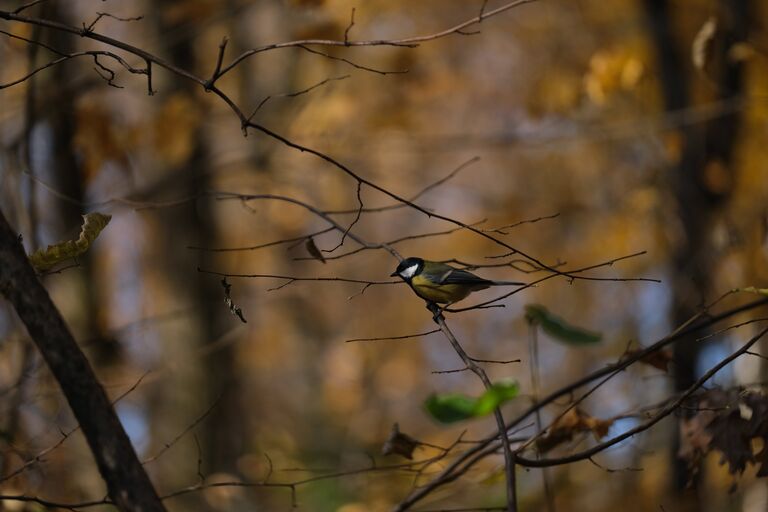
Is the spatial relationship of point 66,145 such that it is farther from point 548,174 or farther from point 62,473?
point 548,174

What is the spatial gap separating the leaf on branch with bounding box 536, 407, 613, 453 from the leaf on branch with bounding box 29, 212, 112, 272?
1463 mm

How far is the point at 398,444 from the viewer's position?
2.44 meters

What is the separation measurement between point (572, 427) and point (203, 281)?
164 inches

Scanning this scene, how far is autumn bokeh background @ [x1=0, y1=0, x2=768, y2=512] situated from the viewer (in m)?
4.52

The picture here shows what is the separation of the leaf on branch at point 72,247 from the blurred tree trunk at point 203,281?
379 cm

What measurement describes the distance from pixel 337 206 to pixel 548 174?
2907mm

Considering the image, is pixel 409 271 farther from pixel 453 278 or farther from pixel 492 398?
pixel 492 398

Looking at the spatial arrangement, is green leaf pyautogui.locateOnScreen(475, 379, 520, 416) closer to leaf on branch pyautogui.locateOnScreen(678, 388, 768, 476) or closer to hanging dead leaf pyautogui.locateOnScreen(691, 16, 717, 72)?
leaf on branch pyautogui.locateOnScreen(678, 388, 768, 476)

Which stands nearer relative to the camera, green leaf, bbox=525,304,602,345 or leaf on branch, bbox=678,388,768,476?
leaf on branch, bbox=678,388,768,476

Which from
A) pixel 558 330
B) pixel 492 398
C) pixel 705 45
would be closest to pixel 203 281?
pixel 705 45

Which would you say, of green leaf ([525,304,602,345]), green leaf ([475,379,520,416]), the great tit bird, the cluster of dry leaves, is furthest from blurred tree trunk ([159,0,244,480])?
green leaf ([475,379,520,416])

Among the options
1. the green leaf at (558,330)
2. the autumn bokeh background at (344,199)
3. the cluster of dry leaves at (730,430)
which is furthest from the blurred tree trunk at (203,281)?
the cluster of dry leaves at (730,430)

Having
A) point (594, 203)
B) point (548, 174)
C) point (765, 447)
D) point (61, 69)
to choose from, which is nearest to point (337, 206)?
point (548, 174)

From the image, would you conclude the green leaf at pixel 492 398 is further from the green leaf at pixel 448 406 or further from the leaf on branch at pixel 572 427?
the leaf on branch at pixel 572 427
